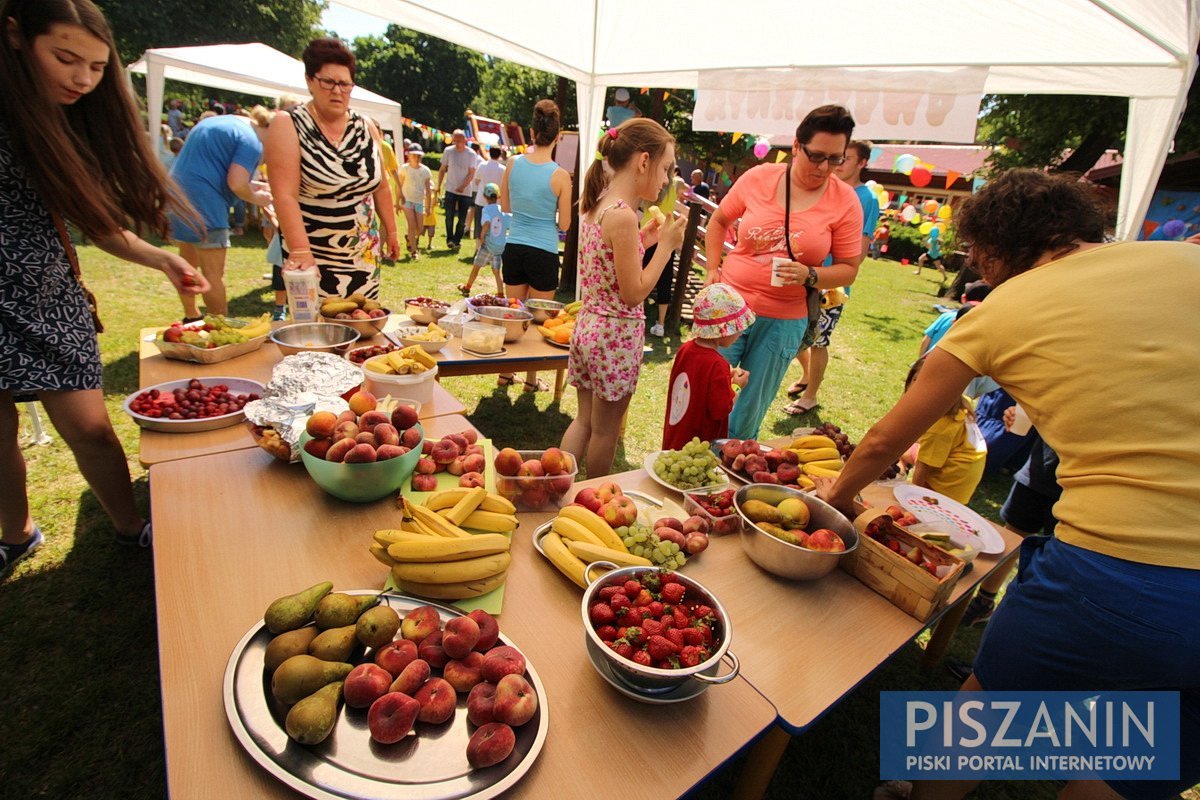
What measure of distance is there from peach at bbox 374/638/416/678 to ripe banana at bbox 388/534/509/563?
268mm

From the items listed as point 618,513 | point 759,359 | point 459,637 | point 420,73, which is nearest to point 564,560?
point 618,513

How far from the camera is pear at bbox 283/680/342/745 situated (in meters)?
1.00

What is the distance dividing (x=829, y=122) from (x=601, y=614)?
2998mm

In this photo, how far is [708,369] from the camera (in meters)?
2.85

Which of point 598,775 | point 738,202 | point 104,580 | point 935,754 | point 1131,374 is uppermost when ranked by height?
point 738,202

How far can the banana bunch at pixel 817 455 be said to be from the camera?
96.9 inches

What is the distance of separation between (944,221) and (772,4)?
17200 mm

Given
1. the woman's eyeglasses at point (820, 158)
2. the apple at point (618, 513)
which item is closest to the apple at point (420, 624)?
the apple at point (618, 513)

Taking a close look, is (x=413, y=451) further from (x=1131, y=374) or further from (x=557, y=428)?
(x=557, y=428)

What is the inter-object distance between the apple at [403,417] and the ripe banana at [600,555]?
798mm

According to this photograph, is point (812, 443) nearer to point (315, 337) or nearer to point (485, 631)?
point (485, 631)

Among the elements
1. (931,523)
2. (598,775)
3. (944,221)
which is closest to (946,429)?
(931,523)

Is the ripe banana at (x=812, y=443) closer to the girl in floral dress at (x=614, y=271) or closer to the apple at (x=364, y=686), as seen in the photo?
the girl in floral dress at (x=614, y=271)

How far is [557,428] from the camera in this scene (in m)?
5.13
